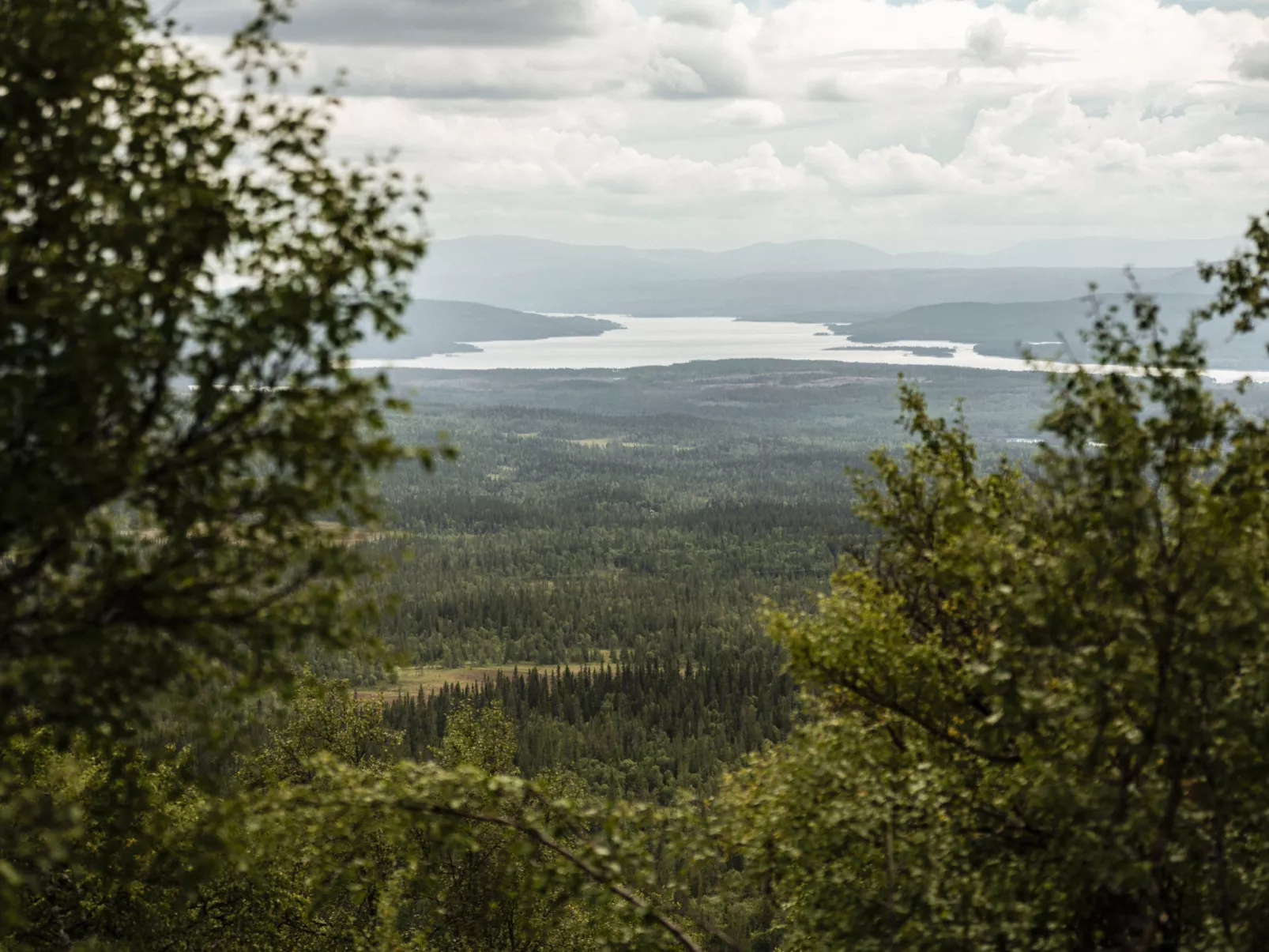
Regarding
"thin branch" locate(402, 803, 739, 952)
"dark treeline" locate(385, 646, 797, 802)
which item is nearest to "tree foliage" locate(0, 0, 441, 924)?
"thin branch" locate(402, 803, 739, 952)

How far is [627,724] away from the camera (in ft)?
588

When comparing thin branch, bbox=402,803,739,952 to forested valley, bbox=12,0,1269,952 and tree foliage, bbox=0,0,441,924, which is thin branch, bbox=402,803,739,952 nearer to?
forested valley, bbox=12,0,1269,952

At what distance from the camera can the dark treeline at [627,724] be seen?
507 ft

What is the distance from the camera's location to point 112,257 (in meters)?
10.4

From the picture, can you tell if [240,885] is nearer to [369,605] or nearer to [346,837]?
[346,837]

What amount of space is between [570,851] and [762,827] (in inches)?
163

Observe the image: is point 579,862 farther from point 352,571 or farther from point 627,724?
point 627,724

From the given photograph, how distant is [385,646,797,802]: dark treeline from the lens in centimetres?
15450

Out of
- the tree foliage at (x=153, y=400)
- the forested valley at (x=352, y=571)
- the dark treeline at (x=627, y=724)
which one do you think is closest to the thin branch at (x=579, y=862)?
the forested valley at (x=352, y=571)

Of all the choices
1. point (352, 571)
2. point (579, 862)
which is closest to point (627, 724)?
point (579, 862)

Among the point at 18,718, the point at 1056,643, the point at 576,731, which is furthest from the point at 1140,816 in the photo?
the point at 576,731

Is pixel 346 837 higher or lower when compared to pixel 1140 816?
lower

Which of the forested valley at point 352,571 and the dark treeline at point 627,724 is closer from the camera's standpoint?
the forested valley at point 352,571

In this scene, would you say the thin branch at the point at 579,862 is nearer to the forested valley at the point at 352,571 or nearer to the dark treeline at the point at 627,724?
the forested valley at the point at 352,571
